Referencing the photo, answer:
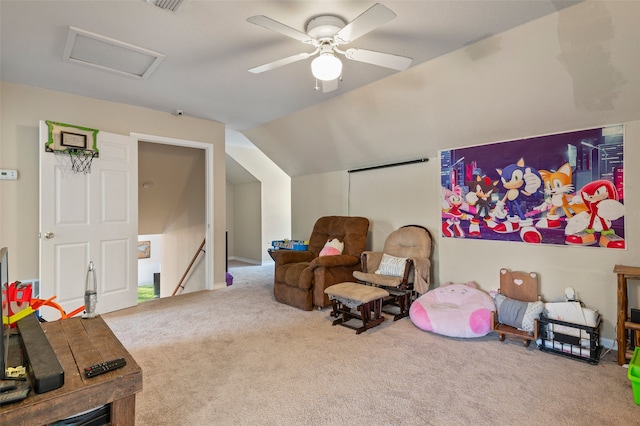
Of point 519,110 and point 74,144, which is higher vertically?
point 519,110

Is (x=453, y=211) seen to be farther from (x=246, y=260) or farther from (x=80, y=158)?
(x=246, y=260)

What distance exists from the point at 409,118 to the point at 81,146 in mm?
3491

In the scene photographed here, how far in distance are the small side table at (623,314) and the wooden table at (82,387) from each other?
121 inches

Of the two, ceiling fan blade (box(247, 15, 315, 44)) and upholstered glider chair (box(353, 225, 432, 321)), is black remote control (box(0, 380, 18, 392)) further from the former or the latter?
upholstered glider chair (box(353, 225, 432, 321))

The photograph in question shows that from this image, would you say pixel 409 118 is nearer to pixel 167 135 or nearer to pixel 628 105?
pixel 628 105

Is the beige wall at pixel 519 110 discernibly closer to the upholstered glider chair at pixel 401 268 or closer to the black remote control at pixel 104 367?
the upholstered glider chair at pixel 401 268

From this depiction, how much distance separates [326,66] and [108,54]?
192 centimetres

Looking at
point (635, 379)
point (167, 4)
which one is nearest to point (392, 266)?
point (635, 379)

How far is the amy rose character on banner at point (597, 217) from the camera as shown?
2.68 m

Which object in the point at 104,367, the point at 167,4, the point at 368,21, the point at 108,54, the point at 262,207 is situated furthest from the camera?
the point at 262,207

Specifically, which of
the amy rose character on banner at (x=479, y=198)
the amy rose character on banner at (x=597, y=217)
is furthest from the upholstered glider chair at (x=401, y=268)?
the amy rose character on banner at (x=597, y=217)

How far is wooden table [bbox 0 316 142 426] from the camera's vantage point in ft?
3.36

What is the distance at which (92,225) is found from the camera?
357cm

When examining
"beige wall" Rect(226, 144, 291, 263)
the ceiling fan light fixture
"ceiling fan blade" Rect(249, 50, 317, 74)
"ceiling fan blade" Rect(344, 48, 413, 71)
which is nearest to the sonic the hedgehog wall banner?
"ceiling fan blade" Rect(344, 48, 413, 71)
